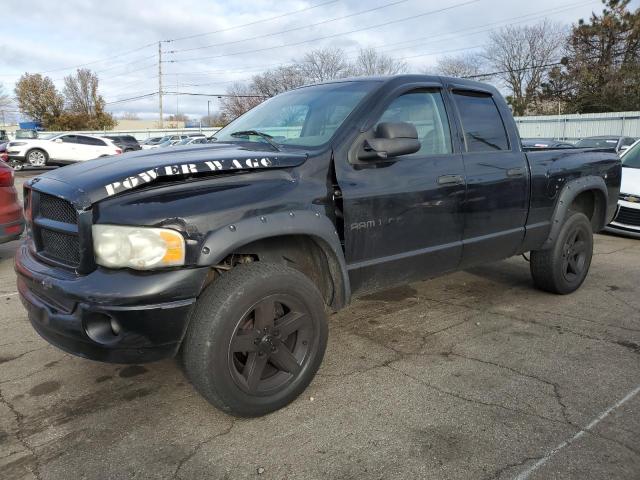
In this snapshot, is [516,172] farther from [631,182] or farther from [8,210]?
[8,210]

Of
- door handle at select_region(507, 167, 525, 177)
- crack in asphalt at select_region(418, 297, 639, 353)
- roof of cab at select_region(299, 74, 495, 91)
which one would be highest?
roof of cab at select_region(299, 74, 495, 91)

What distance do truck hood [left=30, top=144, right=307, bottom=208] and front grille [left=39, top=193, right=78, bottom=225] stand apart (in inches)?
2.0

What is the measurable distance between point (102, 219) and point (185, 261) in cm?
42

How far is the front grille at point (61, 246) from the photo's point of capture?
2570mm

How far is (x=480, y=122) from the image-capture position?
4.05 meters

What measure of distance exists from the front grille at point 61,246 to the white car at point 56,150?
2089cm

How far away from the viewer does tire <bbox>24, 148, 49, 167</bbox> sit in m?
22.5

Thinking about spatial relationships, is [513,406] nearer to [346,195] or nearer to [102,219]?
[346,195]

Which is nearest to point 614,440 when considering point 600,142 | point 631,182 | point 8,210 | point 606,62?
point 8,210

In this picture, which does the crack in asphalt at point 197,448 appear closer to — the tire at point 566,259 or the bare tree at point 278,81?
the tire at point 566,259

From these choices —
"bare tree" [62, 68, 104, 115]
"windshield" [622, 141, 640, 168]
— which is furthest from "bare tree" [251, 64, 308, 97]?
"windshield" [622, 141, 640, 168]

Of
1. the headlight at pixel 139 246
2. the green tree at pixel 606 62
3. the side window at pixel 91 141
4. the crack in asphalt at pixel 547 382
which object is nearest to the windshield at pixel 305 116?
the headlight at pixel 139 246

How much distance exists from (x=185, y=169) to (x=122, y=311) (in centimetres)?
73

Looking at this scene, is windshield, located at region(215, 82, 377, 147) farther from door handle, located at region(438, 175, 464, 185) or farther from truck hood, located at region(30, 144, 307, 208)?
door handle, located at region(438, 175, 464, 185)
